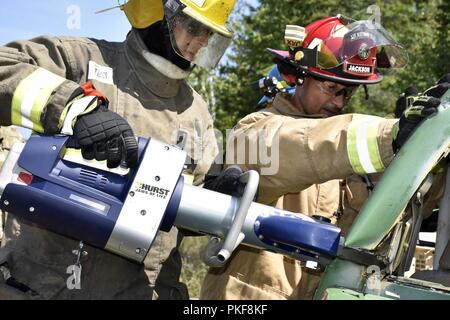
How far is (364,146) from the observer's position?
7.54 ft

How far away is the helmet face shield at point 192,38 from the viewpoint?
9.59 feet

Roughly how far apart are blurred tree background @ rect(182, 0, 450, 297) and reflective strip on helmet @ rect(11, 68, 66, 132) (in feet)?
37.6

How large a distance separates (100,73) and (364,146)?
1173 mm

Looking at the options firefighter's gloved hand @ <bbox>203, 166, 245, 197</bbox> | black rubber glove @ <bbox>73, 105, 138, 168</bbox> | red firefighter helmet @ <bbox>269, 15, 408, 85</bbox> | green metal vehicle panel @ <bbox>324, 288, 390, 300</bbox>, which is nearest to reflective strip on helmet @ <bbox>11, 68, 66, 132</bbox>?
black rubber glove @ <bbox>73, 105, 138, 168</bbox>

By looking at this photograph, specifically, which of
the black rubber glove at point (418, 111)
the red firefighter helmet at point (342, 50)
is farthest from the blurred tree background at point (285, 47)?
the black rubber glove at point (418, 111)

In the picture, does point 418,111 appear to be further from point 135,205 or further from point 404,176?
point 135,205

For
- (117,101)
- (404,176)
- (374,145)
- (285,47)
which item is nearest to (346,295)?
(404,176)

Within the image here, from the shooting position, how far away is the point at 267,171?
8.48 ft

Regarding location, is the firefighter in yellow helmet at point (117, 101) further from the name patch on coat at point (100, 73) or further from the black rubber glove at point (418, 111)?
the black rubber glove at point (418, 111)

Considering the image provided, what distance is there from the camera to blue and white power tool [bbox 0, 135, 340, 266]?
2160mm

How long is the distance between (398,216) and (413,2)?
1725 cm
